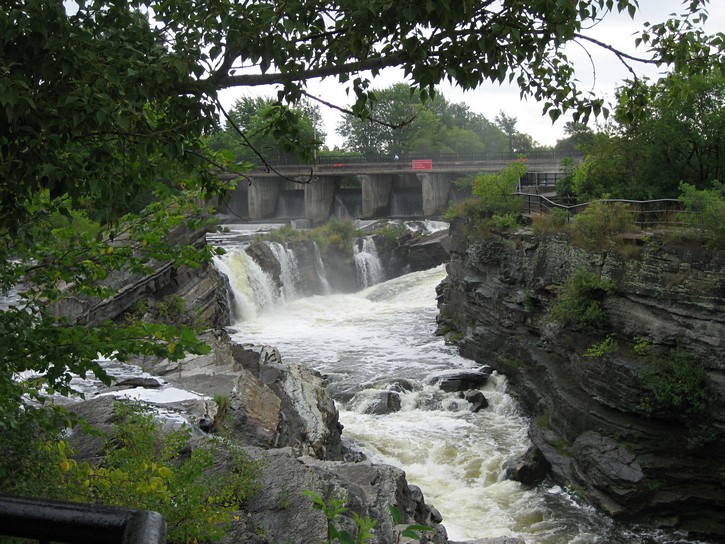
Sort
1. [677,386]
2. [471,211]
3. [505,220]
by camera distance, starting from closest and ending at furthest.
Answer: [677,386]
[505,220]
[471,211]

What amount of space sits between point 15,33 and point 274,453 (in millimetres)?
5685

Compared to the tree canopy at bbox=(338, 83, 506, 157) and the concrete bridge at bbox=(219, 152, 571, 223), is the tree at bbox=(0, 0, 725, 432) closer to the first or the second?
the concrete bridge at bbox=(219, 152, 571, 223)

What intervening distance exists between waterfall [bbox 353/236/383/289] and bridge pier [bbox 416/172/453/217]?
32.2ft

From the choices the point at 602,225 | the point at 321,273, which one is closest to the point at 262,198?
the point at 321,273

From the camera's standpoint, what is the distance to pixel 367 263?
115 ft

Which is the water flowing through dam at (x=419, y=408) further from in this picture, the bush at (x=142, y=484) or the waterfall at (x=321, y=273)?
the bush at (x=142, y=484)

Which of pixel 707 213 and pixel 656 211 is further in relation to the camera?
Answer: pixel 656 211

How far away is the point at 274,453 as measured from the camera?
338 inches

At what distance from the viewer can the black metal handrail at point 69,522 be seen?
4.88ft

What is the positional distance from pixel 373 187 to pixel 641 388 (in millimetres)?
33156

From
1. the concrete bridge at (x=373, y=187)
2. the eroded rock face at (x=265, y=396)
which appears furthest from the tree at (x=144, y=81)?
the concrete bridge at (x=373, y=187)

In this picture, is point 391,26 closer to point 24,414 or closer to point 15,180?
point 15,180

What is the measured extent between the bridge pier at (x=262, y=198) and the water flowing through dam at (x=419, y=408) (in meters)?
15.6

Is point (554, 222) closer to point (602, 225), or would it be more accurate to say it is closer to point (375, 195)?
point (602, 225)
